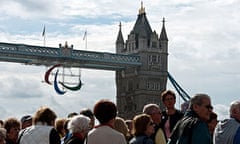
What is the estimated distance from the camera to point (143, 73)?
239ft

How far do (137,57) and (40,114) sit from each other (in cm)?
6523

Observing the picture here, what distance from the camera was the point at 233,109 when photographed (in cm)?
828

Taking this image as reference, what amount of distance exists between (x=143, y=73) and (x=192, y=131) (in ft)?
215

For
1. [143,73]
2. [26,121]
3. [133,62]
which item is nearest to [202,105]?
[26,121]

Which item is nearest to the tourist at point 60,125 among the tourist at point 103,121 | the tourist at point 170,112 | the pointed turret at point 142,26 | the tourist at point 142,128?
the tourist at point 170,112

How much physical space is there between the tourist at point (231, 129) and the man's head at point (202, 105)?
0.65 m

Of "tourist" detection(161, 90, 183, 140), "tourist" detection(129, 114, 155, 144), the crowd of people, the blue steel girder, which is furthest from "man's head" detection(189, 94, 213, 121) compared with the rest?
the blue steel girder

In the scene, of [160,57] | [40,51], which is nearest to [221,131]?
[40,51]

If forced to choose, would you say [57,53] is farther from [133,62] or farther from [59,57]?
[133,62]

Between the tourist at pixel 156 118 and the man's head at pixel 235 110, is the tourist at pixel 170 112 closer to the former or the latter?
the tourist at pixel 156 118

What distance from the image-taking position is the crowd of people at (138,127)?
7.41 meters

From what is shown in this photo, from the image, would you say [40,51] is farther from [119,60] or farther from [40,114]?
[40,114]

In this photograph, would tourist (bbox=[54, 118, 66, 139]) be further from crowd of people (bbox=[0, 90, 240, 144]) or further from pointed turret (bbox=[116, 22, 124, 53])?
pointed turret (bbox=[116, 22, 124, 53])

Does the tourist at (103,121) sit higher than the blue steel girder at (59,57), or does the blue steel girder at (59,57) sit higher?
the blue steel girder at (59,57)
